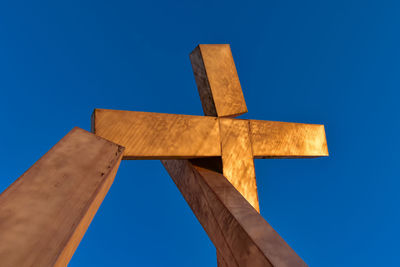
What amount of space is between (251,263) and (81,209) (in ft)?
1.27

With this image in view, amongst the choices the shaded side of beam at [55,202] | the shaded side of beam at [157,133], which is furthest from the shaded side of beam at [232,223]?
the shaded side of beam at [55,202]

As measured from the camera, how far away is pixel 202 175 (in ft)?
3.16

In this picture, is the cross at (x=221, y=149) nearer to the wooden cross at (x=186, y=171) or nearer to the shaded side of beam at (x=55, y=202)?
the wooden cross at (x=186, y=171)

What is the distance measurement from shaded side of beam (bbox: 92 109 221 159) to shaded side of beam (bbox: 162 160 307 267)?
110 mm

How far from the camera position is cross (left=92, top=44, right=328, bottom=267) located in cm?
72

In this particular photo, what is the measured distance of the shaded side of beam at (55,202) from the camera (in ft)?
1.30

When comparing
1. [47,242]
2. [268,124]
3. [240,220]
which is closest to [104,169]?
[47,242]

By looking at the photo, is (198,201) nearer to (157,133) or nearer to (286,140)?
(157,133)

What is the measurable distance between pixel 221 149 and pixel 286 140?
0.31m

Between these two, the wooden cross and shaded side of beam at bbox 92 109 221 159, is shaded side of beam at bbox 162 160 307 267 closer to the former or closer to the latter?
the wooden cross

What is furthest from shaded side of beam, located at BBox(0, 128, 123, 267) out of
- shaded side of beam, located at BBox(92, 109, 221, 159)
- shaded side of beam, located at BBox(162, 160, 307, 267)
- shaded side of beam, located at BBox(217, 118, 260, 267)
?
shaded side of beam, located at BBox(217, 118, 260, 267)

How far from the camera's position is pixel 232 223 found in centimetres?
76

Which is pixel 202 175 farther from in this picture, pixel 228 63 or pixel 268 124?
pixel 228 63

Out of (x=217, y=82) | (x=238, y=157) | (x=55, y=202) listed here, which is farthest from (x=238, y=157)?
(x=55, y=202)
